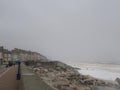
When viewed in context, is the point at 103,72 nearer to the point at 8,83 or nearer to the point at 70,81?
the point at 70,81

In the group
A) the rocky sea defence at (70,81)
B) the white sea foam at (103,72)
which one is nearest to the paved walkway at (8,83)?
the rocky sea defence at (70,81)

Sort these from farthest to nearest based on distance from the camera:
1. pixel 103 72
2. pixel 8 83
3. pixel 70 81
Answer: pixel 103 72 → pixel 70 81 → pixel 8 83

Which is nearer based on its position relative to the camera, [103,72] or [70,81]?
[70,81]

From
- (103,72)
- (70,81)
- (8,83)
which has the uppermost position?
(8,83)

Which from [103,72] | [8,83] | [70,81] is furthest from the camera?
[103,72]

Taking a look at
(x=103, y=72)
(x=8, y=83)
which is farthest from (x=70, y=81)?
(x=103, y=72)

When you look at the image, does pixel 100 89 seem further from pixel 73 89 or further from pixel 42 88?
pixel 42 88

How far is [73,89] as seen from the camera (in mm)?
17844

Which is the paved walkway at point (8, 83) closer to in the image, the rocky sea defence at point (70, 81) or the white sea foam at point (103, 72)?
the rocky sea defence at point (70, 81)

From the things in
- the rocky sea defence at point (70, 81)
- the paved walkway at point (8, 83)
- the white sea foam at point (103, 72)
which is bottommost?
the white sea foam at point (103, 72)

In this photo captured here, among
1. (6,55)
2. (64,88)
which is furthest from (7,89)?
(6,55)

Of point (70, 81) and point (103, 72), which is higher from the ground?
point (70, 81)

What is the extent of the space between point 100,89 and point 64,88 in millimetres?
6363

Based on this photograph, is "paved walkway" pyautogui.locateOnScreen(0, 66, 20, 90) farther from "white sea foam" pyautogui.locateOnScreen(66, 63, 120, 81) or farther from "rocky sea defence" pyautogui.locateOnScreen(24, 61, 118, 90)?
"white sea foam" pyautogui.locateOnScreen(66, 63, 120, 81)
